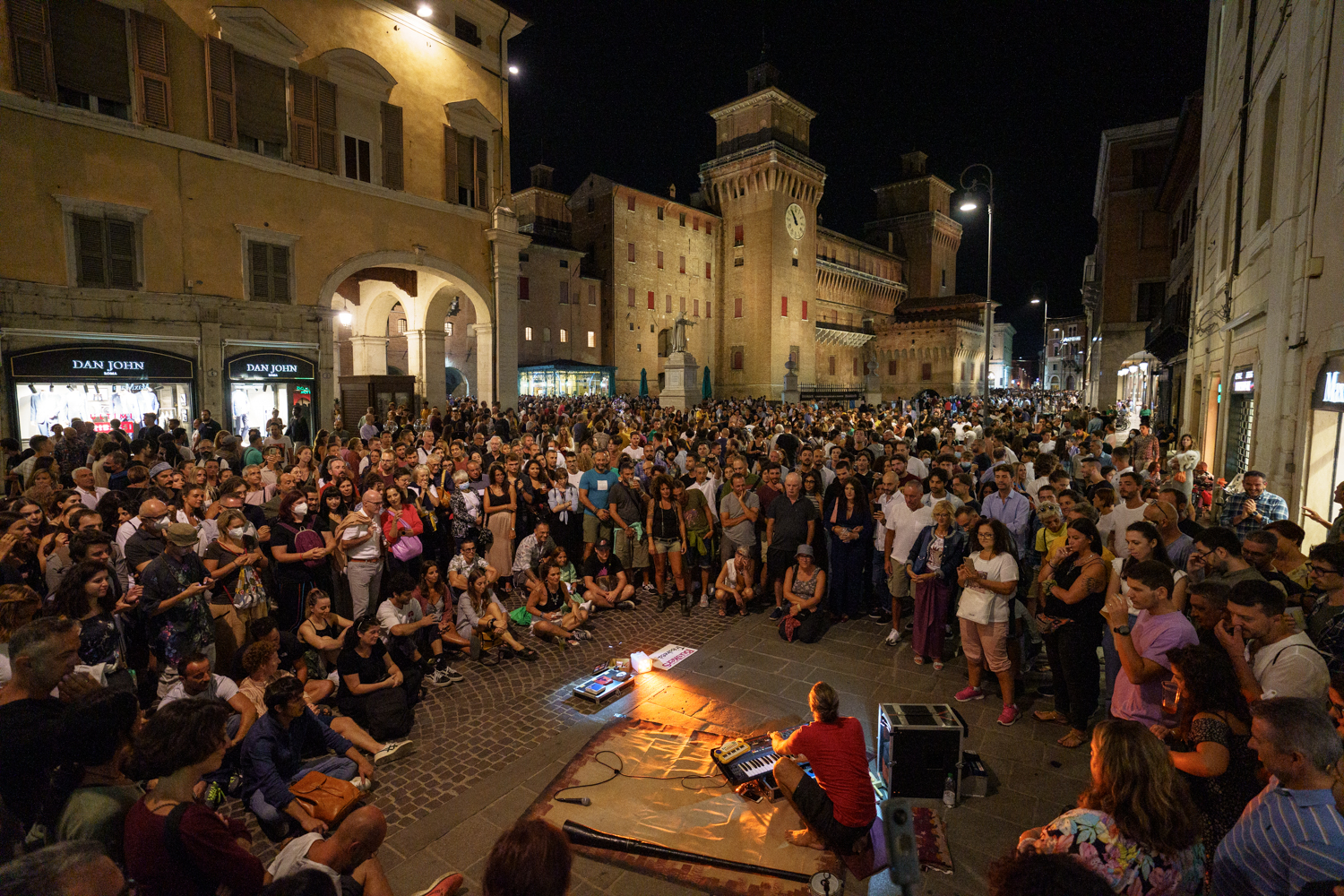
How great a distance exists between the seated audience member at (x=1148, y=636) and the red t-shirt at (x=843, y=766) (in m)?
1.75

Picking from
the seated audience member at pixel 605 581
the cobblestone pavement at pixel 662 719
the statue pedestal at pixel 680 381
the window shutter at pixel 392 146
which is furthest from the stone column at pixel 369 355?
the cobblestone pavement at pixel 662 719

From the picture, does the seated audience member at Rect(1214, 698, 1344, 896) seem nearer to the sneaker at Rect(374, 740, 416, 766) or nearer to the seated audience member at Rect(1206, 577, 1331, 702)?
the seated audience member at Rect(1206, 577, 1331, 702)

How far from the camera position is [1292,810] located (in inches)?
90.0

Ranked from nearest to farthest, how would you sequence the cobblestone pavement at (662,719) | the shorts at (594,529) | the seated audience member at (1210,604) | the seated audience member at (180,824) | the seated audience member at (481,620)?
1. the seated audience member at (180,824)
2. the seated audience member at (1210,604)
3. the cobblestone pavement at (662,719)
4. the seated audience member at (481,620)
5. the shorts at (594,529)

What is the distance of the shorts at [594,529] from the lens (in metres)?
8.63

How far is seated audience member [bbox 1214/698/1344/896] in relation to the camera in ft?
7.25

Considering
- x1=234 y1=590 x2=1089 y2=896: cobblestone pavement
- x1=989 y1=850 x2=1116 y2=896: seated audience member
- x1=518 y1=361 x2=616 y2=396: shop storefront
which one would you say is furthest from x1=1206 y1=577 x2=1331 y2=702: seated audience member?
x1=518 y1=361 x2=616 y2=396: shop storefront

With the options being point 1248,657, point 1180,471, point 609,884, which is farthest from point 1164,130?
point 609,884

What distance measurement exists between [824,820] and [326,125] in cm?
1963

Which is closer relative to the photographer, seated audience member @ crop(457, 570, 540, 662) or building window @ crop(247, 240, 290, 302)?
seated audience member @ crop(457, 570, 540, 662)

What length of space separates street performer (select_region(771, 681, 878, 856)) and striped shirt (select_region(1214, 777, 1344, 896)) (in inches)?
67.1

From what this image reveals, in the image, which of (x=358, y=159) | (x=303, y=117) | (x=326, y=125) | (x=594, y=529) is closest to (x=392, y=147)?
(x=358, y=159)

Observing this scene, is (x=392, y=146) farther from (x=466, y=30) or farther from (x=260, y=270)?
(x=260, y=270)

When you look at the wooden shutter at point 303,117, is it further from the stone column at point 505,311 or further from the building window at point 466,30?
the stone column at point 505,311
